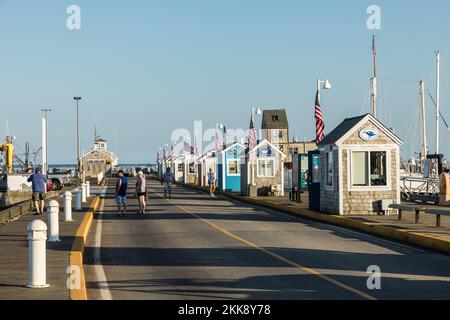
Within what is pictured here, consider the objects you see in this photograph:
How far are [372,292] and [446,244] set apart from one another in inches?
276

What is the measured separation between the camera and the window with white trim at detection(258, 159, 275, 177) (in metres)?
50.4

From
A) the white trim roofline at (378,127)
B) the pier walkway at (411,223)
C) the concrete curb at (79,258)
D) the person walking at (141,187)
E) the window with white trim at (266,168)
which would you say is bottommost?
the pier walkway at (411,223)

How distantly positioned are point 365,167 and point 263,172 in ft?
75.2

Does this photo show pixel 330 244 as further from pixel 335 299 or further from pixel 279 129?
pixel 279 129

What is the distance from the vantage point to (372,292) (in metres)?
11.5

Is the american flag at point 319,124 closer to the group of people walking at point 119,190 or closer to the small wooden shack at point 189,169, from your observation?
the group of people walking at point 119,190

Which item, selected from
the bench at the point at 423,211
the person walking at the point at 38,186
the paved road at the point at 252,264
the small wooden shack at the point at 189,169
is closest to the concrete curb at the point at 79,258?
the paved road at the point at 252,264

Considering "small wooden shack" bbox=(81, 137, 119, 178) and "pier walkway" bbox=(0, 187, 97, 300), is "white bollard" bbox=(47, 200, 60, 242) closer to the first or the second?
"pier walkway" bbox=(0, 187, 97, 300)

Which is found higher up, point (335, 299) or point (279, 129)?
point (279, 129)

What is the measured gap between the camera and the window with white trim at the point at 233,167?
195 feet

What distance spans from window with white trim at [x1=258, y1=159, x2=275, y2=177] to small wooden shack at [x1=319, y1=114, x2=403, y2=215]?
73.8 ft

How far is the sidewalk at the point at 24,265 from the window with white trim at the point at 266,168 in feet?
92.7
